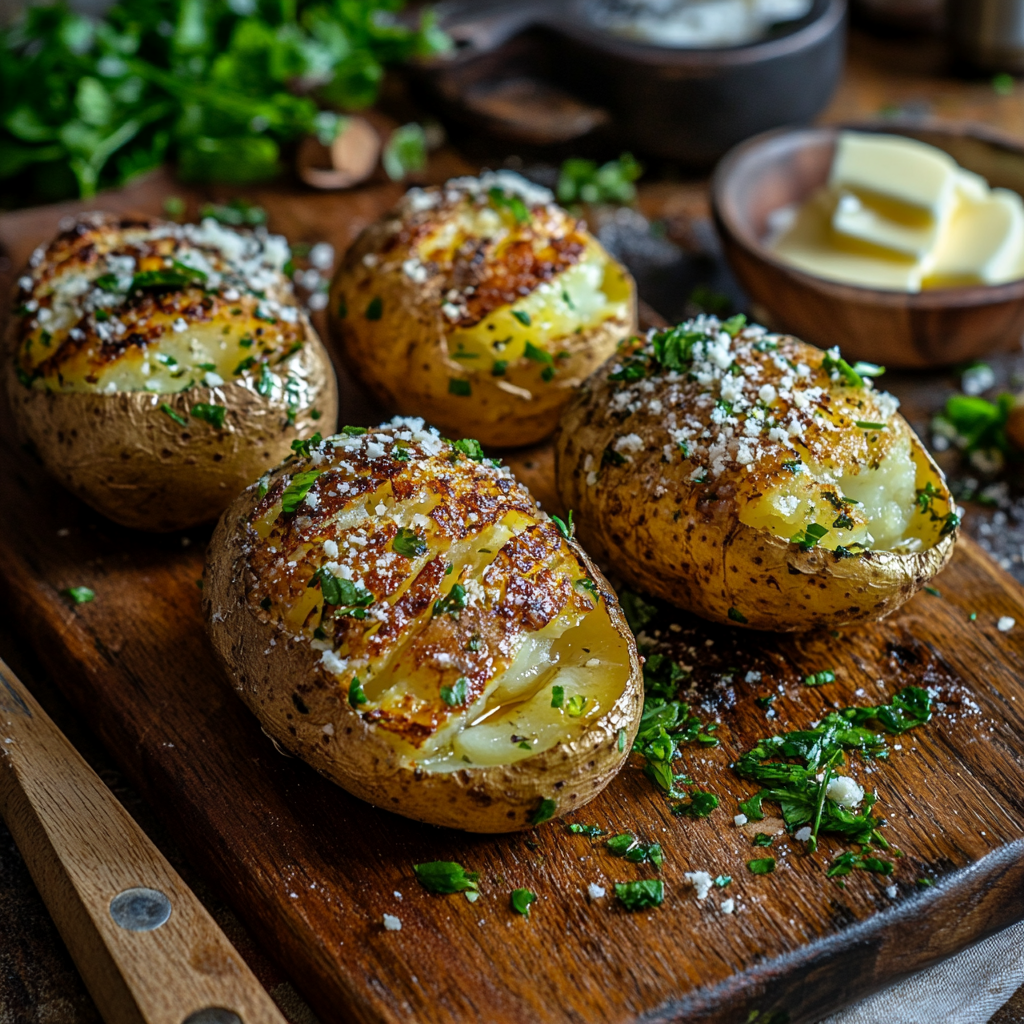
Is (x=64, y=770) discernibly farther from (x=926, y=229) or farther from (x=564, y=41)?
(x=564, y=41)

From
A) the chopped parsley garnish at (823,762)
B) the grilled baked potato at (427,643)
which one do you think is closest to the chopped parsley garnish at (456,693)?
the grilled baked potato at (427,643)

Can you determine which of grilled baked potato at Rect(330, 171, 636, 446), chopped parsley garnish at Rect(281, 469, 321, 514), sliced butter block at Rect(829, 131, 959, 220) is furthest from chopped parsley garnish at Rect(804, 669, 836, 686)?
sliced butter block at Rect(829, 131, 959, 220)

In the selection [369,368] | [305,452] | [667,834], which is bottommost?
[667,834]

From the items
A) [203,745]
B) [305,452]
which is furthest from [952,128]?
[203,745]

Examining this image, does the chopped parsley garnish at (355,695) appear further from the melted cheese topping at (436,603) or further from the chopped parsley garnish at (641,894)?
the chopped parsley garnish at (641,894)

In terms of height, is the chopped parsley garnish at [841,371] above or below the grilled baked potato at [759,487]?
above

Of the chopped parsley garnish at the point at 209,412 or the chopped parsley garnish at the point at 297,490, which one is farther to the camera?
the chopped parsley garnish at the point at 209,412

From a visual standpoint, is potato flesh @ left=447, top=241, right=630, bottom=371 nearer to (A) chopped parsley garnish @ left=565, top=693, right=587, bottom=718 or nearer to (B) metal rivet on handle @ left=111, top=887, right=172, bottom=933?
(A) chopped parsley garnish @ left=565, top=693, right=587, bottom=718
